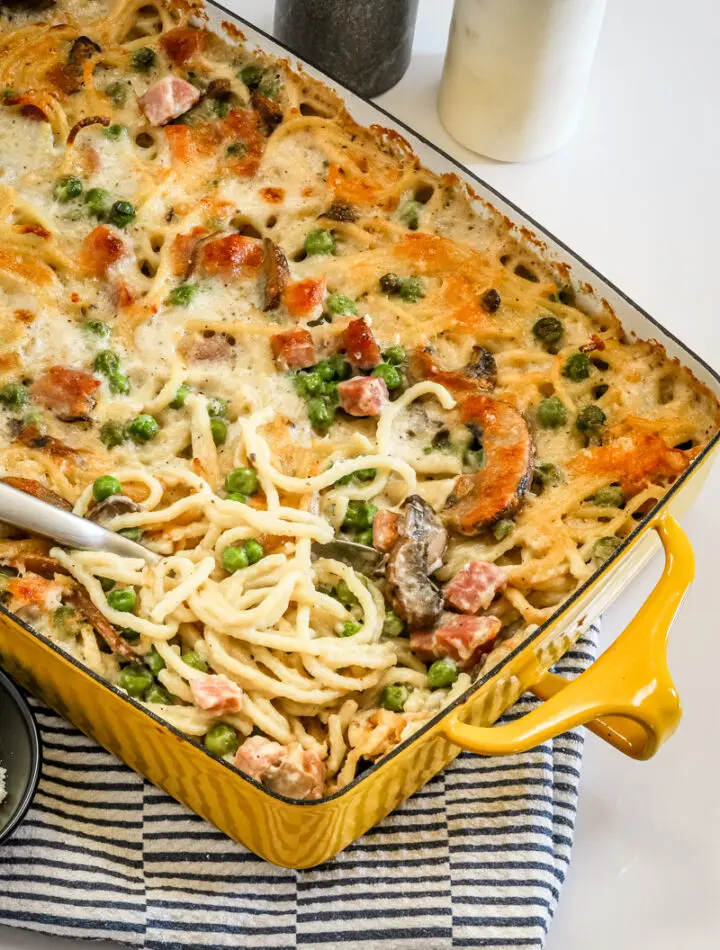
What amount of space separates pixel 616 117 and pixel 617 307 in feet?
5.55

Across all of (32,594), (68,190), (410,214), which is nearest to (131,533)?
(32,594)

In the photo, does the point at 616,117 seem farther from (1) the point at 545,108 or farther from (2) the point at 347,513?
(2) the point at 347,513

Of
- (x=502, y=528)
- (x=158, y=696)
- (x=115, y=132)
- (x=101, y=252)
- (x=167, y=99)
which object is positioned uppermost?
(x=167, y=99)

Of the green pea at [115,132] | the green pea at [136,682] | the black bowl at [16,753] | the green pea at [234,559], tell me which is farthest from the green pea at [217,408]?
the green pea at [115,132]

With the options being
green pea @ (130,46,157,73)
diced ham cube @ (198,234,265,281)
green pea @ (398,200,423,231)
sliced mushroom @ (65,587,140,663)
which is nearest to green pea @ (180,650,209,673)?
sliced mushroom @ (65,587,140,663)

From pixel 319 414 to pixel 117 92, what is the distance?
1435 mm

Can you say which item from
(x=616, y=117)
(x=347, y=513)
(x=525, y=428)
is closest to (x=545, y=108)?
(x=616, y=117)

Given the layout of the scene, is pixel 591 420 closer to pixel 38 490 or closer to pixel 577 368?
pixel 577 368

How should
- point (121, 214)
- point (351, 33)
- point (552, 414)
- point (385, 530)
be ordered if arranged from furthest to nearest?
point (351, 33)
point (121, 214)
point (552, 414)
point (385, 530)

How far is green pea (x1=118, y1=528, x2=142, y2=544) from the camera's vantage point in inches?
135

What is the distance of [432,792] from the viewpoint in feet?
11.1

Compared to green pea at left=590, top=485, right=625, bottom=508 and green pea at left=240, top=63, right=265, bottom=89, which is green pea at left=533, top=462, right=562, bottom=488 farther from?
green pea at left=240, top=63, right=265, bottom=89

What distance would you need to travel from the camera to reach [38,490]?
346 centimetres

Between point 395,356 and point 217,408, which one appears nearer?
point 217,408
